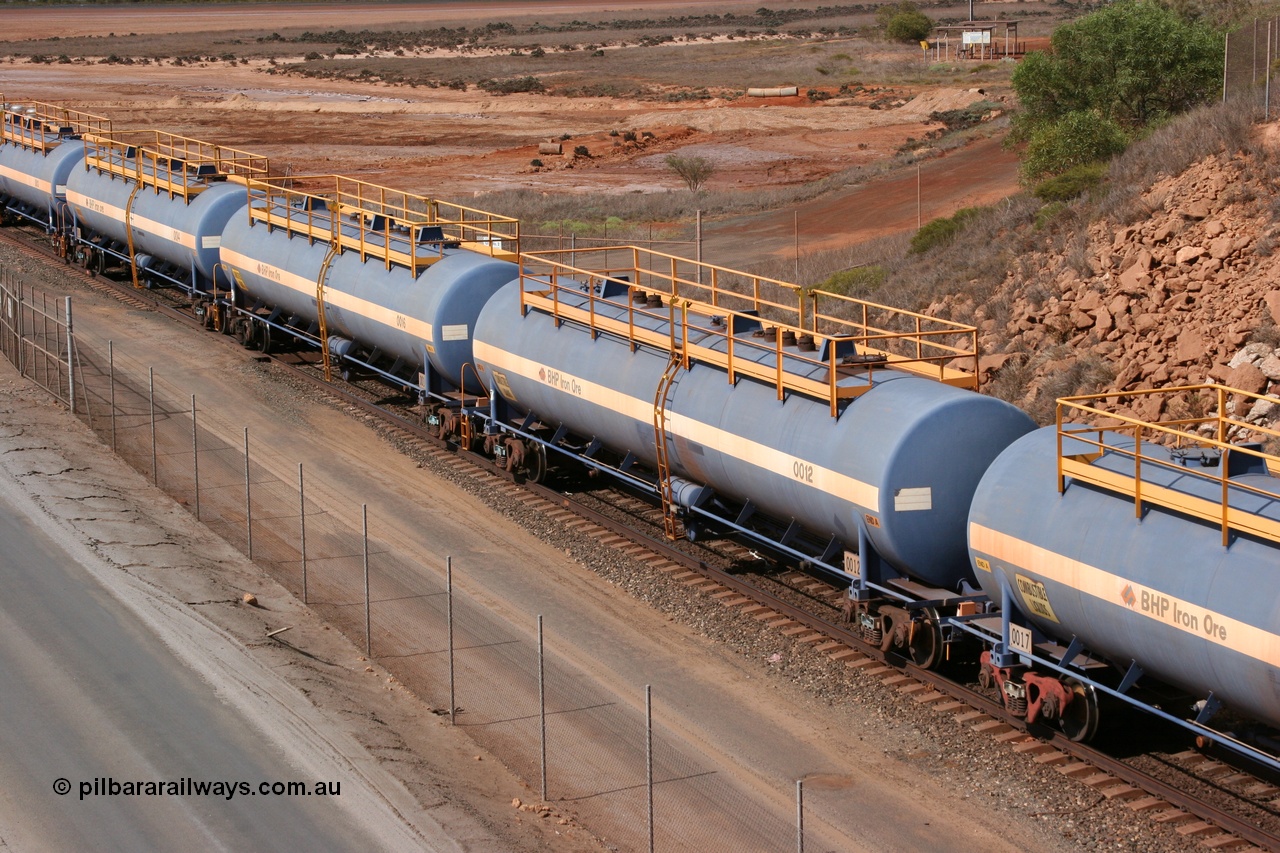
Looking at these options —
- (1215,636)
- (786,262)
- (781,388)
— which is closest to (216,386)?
(781,388)

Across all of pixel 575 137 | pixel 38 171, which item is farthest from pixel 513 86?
pixel 38 171

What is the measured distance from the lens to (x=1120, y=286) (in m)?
30.0

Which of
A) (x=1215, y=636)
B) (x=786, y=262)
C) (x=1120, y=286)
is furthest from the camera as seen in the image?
(x=786, y=262)

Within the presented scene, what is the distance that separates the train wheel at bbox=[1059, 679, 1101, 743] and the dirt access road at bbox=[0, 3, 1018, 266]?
115 feet

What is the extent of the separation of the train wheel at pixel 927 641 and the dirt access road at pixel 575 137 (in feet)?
108

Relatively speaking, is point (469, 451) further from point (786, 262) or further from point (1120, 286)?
point (786, 262)

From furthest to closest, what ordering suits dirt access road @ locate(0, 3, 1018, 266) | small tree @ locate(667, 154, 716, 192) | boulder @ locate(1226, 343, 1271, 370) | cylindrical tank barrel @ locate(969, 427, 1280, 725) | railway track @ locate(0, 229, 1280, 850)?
small tree @ locate(667, 154, 716, 192) < dirt access road @ locate(0, 3, 1018, 266) < boulder @ locate(1226, 343, 1271, 370) < railway track @ locate(0, 229, 1280, 850) < cylindrical tank barrel @ locate(969, 427, 1280, 725)

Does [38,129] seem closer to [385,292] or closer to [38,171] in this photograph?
[38,171]

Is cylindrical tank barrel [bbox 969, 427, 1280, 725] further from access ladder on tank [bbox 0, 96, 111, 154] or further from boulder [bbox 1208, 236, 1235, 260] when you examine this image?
access ladder on tank [bbox 0, 96, 111, 154]

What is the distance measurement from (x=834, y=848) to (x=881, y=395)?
19.4 feet

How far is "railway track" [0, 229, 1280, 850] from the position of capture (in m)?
15.1

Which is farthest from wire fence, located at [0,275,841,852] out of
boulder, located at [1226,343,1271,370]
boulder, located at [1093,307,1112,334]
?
boulder, located at [1093,307,1112,334]

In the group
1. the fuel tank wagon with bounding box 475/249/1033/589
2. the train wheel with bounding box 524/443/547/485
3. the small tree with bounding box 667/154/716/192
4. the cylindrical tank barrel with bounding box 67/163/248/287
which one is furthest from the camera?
the small tree with bounding box 667/154/716/192

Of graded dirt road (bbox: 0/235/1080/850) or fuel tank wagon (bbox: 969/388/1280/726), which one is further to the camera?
graded dirt road (bbox: 0/235/1080/850)
